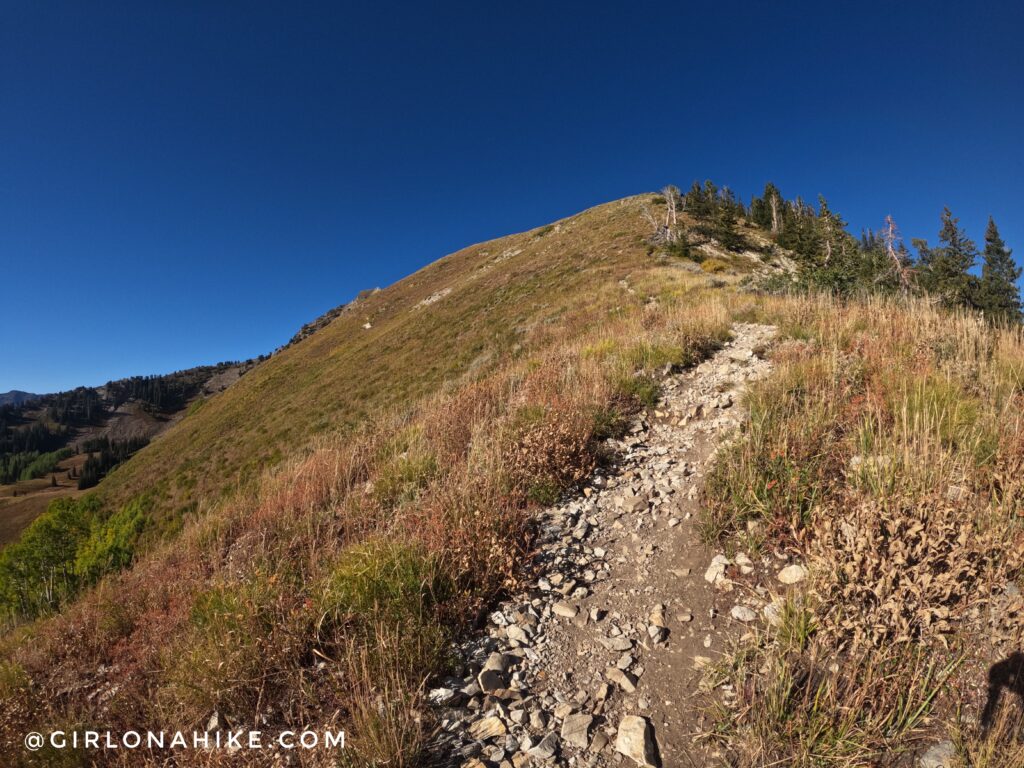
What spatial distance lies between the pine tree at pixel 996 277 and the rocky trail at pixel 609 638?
55.9m

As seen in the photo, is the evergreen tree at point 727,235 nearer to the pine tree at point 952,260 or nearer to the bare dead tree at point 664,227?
the bare dead tree at point 664,227

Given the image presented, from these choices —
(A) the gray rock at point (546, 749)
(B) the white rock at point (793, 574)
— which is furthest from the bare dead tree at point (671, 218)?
(A) the gray rock at point (546, 749)

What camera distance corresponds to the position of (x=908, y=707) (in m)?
2.15

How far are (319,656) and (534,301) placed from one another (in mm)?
26110

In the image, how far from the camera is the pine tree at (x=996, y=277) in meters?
40.3

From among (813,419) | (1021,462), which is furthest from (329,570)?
(1021,462)

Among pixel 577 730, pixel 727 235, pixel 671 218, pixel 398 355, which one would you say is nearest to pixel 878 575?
pixel 577 730

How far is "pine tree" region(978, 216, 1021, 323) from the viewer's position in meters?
40.3

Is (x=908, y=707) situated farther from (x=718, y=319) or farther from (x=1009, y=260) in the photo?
(x=1009, y=260)

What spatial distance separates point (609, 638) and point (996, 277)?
6437 cm

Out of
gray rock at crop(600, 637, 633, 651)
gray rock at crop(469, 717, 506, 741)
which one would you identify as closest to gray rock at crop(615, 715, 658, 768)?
gray rock at crop(600, 637, 633, 651)

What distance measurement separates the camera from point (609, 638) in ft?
10.3

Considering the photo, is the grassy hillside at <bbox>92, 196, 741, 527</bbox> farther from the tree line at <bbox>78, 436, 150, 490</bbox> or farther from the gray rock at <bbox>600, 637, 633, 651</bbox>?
the tree line at <bbox>78, 436, 150, 490</bbox>

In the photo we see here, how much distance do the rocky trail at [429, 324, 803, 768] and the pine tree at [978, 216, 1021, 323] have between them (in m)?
55.9
